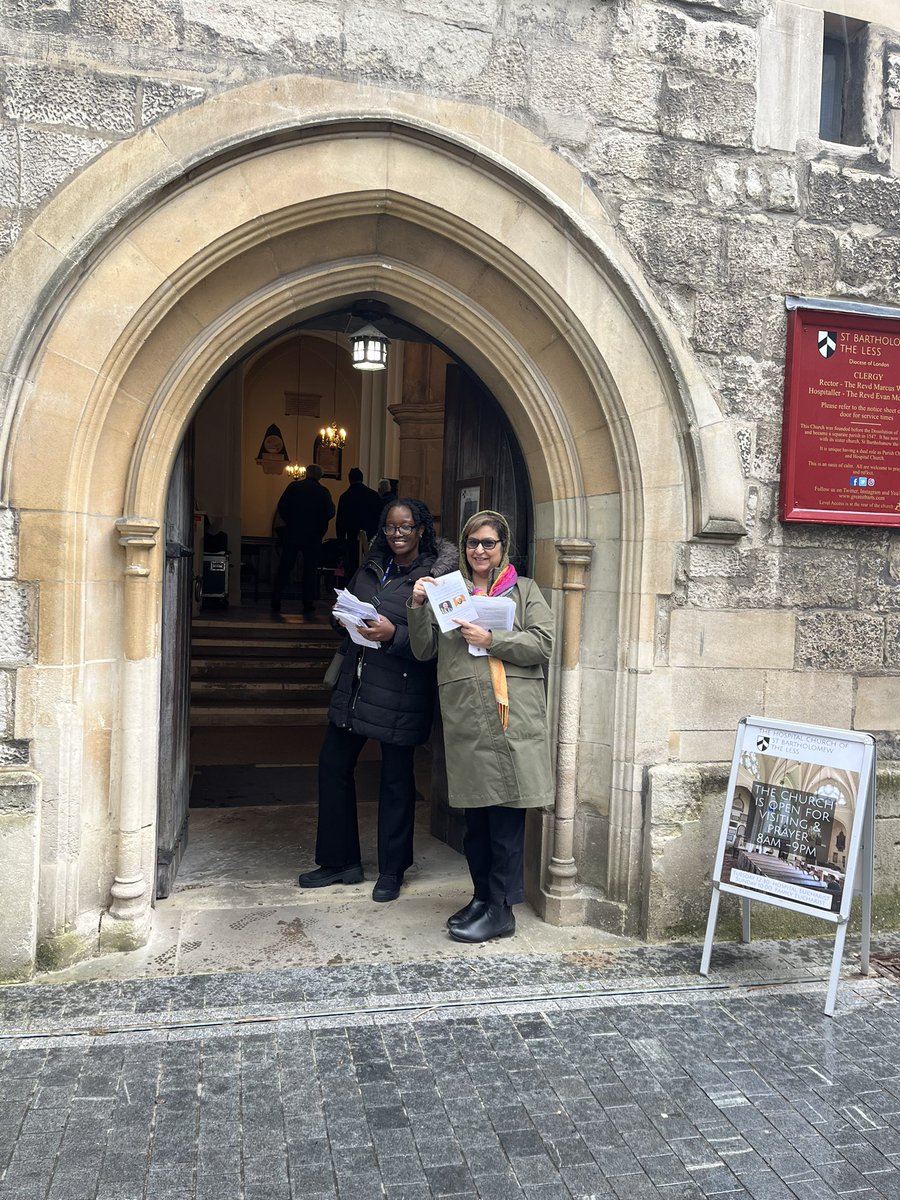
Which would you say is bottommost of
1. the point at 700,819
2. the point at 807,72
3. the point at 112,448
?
the point at 700,819

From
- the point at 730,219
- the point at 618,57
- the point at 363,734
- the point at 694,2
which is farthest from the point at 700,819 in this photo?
the point at 694,2

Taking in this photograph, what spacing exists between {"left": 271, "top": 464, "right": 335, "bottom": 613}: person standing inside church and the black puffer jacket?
6.83 metres

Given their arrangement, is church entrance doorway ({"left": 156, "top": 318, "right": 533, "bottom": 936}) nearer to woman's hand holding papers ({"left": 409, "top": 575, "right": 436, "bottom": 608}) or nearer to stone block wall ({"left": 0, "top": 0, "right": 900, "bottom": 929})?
woman's hand holding papers ({"left": 409, "top": 575, "right": 436, "bottom": 608})

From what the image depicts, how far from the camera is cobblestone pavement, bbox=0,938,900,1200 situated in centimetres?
259

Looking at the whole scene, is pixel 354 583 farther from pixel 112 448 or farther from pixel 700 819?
pixel 700 819

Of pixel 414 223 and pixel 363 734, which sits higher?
pixel 414 223

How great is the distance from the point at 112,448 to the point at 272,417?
14958 mm

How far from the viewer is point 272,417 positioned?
18422 millimetres

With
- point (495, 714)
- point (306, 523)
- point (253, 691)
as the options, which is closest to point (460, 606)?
point (495, 714)

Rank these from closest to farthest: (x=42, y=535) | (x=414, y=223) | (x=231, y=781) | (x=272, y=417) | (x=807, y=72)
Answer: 1. (x=42, y=535)
2. (x=414, y=223)
3. (x=807, y=72)
4. (x=231, y=781)
5. (x=272, y=417)

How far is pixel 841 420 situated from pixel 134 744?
3599mm

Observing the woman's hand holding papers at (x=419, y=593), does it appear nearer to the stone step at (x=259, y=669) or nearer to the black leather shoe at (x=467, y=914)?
the black leather shoe at (x=467, y=914)

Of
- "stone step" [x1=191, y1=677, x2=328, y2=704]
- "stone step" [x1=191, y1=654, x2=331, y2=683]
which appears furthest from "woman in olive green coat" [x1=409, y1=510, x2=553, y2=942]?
"stone step" [x1=191, y1=654, x2=331, y2=683]

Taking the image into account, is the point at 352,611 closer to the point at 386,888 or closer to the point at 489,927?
the point at 386,888
